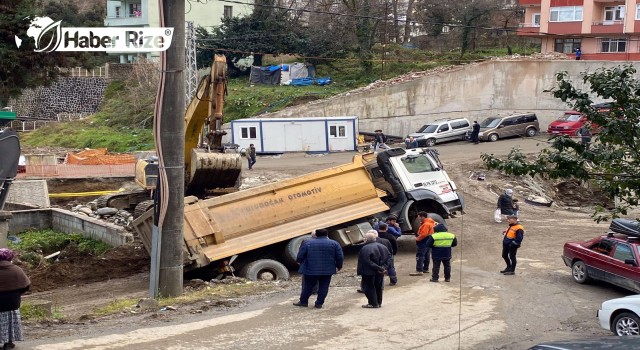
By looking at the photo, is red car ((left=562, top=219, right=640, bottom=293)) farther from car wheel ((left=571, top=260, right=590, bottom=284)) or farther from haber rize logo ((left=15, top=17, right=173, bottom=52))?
haber rize logo ((left=15, top=17, right=173, bottom=52))

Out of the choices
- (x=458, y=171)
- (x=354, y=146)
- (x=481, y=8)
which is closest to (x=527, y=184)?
(x=458, y=171)

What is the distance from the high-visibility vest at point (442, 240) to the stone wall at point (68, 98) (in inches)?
1864

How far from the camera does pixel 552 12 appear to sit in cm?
5734

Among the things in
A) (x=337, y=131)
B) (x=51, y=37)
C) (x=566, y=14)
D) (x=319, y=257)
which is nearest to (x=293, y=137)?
(x=337, y=131)

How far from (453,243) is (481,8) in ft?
140

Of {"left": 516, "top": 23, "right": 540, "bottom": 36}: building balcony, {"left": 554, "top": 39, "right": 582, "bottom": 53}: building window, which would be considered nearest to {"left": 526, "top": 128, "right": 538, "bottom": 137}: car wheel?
{"left": 516, "top": 23, "right": 540, "bottom": 36}: building balcony

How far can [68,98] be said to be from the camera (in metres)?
62.1

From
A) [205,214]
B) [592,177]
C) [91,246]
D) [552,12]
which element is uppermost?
[552,12]

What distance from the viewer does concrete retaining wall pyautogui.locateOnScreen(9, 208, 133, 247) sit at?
2257cm

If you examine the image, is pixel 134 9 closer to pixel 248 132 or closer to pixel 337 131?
pixel 248 132

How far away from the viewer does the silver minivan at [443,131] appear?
145 ft

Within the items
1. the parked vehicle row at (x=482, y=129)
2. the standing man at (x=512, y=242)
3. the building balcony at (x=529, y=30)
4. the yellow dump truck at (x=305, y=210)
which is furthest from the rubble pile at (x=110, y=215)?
the building balcony at (x=529, y=30)

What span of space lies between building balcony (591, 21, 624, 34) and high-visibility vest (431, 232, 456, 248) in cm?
4207

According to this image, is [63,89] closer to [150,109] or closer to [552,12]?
[150,109]
